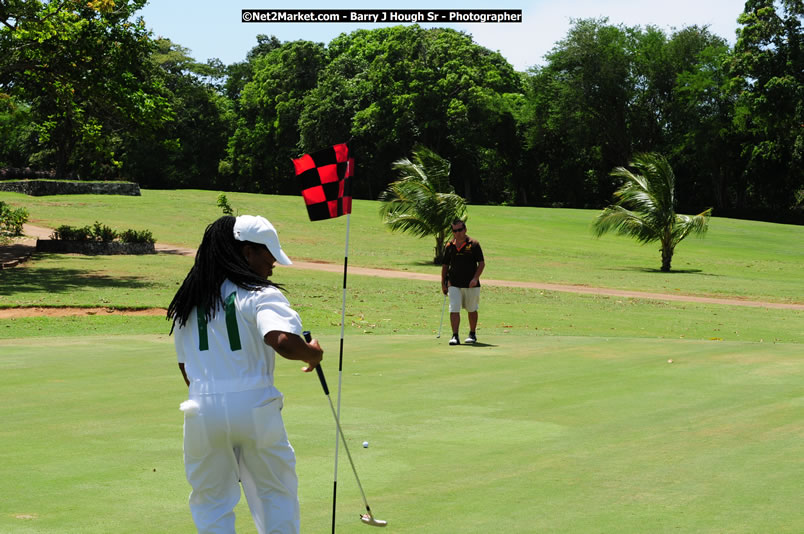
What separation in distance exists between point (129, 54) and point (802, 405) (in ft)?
85.8

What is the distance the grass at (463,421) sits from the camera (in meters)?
6.07

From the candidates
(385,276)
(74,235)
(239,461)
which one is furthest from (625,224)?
(239,461)

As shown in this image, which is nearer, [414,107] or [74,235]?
[74,235]

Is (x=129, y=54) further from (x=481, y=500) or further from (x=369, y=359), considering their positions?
(x=481, y=500)

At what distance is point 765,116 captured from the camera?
67.4 meters

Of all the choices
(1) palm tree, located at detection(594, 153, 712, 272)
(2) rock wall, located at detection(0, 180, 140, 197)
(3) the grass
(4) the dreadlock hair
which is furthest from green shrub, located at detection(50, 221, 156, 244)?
(4) the dreadlock hair

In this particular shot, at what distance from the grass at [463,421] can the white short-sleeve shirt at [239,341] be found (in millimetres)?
1677

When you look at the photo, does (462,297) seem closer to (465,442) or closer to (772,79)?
(465,442)

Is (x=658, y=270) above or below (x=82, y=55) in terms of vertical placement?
below

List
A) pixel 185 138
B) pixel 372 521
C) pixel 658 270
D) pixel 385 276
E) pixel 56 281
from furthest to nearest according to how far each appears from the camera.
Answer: pixel 185 138 → pixel 658 270 → pixel 385 276 → pixel 56 281 → pixel 372 521

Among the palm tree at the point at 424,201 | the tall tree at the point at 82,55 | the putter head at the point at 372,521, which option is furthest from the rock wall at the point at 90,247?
the putter head at the point at 372,521

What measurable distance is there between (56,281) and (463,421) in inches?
823

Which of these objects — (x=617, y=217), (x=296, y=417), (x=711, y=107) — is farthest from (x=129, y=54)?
(x=711, y=107)

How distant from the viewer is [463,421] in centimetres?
916
